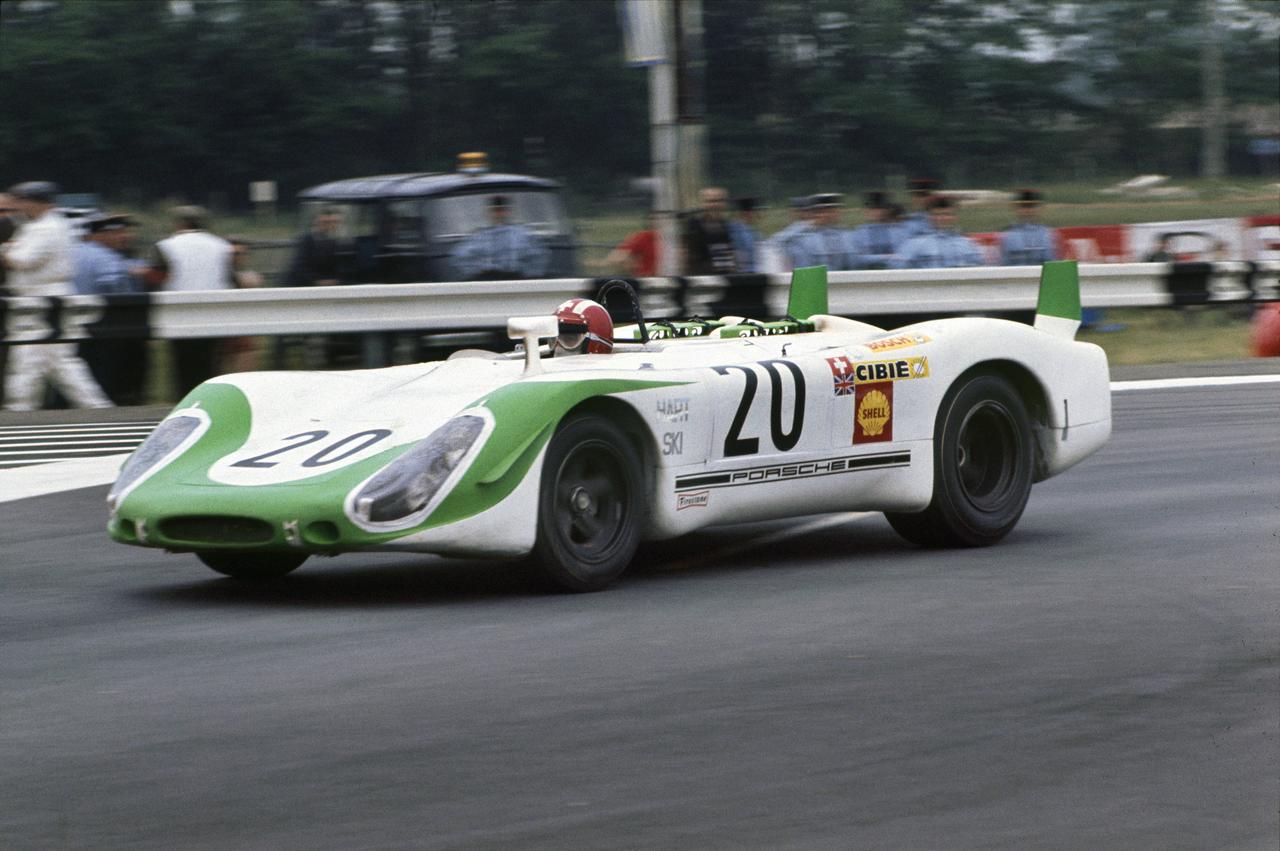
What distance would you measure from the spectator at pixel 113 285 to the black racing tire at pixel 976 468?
24.2 feet

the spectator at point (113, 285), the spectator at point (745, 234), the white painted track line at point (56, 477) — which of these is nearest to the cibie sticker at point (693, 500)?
the white painted track line at point (56, 477)

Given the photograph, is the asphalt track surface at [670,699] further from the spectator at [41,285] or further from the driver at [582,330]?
the spectator at [41,285]

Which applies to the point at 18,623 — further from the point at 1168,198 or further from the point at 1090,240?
the point at 1168,198

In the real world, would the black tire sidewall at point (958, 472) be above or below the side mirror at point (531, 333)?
below

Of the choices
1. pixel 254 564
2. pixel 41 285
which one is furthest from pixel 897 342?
pixel 41 285

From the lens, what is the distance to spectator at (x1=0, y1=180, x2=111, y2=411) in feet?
44.4

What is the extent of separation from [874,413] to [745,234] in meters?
7.84

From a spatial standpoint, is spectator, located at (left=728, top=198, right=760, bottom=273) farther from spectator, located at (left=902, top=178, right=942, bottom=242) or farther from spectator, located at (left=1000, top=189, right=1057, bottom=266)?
spectator, located at (left=1000, top=189, right=1057, bottom=266)

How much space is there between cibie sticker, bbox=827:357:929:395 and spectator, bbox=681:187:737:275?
7337 millimetres

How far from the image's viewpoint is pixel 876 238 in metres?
15.8

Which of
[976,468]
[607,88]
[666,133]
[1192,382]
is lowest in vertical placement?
[1192,382]

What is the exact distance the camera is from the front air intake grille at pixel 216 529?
6.59m

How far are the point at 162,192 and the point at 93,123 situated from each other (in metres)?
2.61

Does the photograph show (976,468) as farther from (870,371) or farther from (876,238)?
(876,238)
